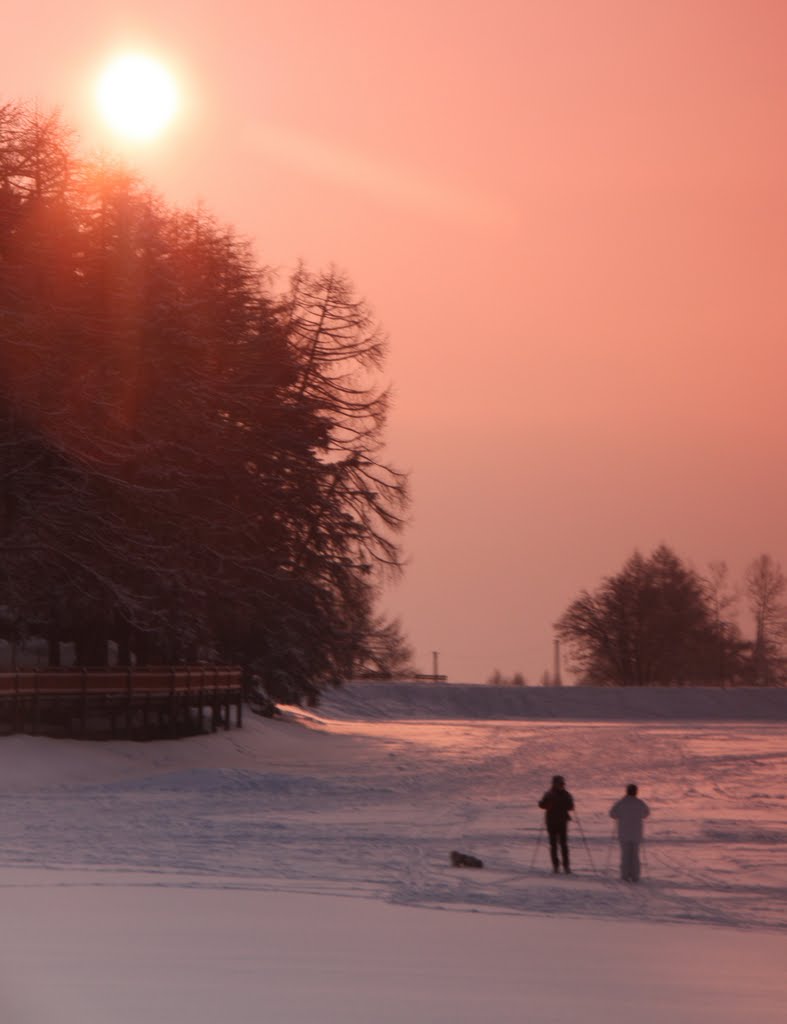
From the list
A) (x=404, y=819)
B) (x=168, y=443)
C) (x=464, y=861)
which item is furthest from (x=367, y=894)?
(x=168, y=443)

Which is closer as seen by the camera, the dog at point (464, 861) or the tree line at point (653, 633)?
the dog at point (464, 861)

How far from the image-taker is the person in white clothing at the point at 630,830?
725 inches

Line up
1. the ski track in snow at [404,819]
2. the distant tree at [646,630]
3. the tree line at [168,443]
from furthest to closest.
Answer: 1. the distant tree at [646,630]
2. the tree line at [168,443]
3. the ski track in snow at [404,819]

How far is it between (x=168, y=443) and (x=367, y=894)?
61.9 feet

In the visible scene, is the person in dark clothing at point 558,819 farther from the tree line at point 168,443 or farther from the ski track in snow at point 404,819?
the tree line at point 168,443

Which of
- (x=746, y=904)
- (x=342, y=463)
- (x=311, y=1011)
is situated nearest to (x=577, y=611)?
(x=342, y=463)

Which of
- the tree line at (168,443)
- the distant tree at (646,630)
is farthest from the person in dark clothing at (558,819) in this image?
the distant tree at (646,630)

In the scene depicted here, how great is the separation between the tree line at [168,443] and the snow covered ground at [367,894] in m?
4.04

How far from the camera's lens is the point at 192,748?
38.8 metres

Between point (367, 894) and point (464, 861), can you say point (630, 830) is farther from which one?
point (367, 894)

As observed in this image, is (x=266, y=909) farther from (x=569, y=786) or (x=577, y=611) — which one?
(x=577, y=611)

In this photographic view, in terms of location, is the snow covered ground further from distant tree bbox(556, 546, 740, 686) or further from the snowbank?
distant tree bbox(556, 546, 740, 686)

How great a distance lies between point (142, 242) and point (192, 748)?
11.8m

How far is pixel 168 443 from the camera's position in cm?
3444
